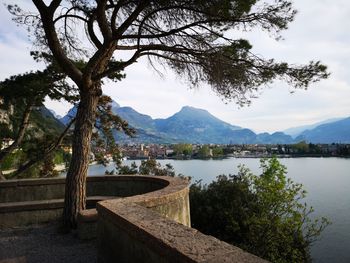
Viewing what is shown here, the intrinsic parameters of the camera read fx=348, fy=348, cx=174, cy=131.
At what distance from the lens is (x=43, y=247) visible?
4.56 meters

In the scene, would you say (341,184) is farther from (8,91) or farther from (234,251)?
(234,251)

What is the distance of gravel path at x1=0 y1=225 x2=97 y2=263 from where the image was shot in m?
4.10

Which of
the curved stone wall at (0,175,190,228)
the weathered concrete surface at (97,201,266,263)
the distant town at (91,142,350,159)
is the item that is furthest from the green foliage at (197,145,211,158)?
the weathered concrete surface at (97,201,266,263)

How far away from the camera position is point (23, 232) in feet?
17.8

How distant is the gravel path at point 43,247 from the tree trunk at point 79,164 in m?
0.35

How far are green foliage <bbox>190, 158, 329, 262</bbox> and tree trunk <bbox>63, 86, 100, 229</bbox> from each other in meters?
4.10

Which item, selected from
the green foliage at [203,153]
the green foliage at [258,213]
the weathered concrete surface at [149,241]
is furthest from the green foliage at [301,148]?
the weathered concrete surface at [149,241]

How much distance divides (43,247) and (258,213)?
17.9 feet

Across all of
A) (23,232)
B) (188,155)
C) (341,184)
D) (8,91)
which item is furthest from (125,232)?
(188,155)

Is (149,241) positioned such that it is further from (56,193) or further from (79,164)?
(56,193)

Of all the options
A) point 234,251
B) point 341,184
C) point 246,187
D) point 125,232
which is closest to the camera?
point 234,251

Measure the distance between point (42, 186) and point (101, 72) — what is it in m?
2.95

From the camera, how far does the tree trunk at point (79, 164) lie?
512cm

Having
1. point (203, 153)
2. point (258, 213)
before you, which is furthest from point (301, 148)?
point (258, 213)
